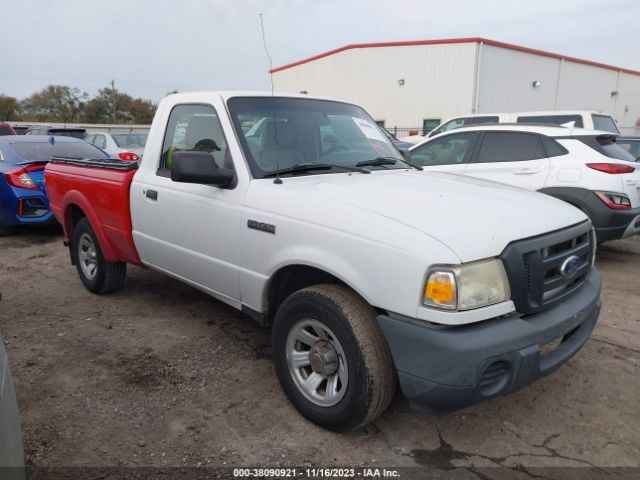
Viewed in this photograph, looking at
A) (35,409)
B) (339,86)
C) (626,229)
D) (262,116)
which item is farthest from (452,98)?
(35,409)

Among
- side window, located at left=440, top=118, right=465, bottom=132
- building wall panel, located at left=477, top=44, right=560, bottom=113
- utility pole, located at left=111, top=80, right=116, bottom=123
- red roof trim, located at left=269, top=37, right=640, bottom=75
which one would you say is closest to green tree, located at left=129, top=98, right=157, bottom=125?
utility pole, located at left=111, top=80, right=116, bottom=123

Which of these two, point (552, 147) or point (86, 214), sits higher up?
point (552, 147)

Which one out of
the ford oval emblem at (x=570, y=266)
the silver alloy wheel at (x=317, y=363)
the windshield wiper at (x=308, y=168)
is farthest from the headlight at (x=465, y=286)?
the windshield wiper at (x=308, y=168)

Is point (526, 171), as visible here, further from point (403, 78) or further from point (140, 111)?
point (140, 111)

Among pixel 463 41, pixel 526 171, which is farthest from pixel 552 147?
pixel 463 41

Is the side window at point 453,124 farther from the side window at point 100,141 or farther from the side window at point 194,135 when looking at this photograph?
the side window at point 194,135

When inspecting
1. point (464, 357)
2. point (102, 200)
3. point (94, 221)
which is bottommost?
point (464, 357)

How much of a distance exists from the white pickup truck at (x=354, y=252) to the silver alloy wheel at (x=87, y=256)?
100cm

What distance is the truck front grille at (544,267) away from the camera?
2.32m

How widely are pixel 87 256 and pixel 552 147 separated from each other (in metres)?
5.64

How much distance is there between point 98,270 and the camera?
4789mm

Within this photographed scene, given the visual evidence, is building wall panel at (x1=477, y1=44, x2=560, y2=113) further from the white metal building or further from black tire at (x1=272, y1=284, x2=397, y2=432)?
black tire at (x1=272, y1=284, x2=397, y2=432)

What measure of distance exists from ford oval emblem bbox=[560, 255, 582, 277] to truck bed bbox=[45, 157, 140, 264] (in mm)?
3304

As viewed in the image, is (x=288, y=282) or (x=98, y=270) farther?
(x=98, y=270)
